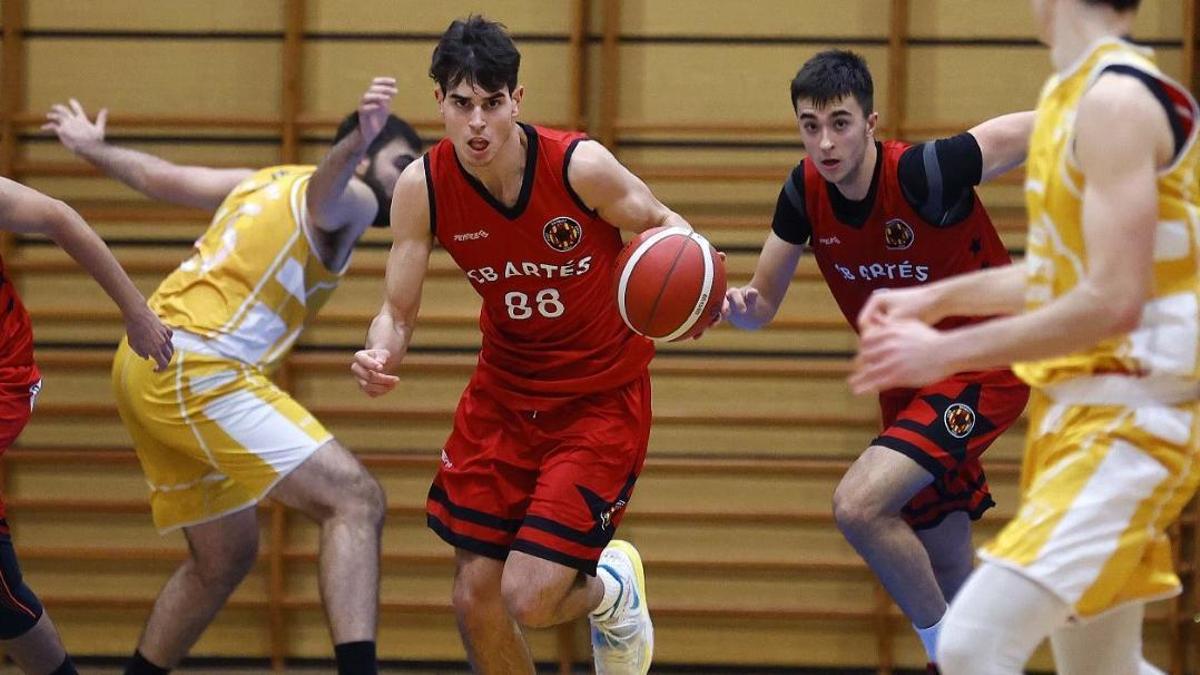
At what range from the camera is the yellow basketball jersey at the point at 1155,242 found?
7.93 feet

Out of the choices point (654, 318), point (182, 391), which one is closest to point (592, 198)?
point (654, 318)

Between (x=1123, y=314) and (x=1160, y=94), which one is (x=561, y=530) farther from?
(x=1160, y=94)

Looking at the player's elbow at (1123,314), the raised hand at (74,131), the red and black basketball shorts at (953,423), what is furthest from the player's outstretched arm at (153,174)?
the player's elbow at (1123,314)

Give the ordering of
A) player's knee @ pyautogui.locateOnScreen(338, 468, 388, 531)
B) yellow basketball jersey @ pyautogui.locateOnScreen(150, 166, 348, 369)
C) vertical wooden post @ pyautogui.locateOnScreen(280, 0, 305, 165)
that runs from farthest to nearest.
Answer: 1. vertical wooden post @ pyautogui.locateOnScreen(280, 0, 305, 165)
2. yellow basketball jersey @ pyautogui.locateOnScreen(150, 166, 348, 369)
3. player's knee @ pyautogui.locateOnScreen(338, 468, 388, 531)

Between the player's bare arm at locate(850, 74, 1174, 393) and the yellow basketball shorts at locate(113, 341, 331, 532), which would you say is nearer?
the player's bare arm at locate(850, 74, 1174, 393)

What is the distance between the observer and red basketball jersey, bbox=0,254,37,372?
157 inches

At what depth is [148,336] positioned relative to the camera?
3.96 meters

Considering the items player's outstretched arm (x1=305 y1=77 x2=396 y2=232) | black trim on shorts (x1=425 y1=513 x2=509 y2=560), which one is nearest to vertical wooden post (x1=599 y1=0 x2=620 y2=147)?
player's outstretched arm (x1=305 y1=77 x2=396 y2=232)

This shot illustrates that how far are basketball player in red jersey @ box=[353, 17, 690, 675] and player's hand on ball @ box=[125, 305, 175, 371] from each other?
2.04ft

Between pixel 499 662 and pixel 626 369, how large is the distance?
0.81 meters

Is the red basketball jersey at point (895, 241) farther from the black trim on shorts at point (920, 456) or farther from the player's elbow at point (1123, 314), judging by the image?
the player's elbow at point (1123, 314)

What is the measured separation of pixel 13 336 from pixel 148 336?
1.26ft

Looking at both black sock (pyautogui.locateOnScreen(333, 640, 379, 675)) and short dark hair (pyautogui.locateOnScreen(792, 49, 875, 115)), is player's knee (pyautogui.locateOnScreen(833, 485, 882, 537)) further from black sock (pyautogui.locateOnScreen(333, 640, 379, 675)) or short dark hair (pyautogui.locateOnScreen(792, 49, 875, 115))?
black sock (pyautogui.locateOnScreen(333, 640, 379, 675))

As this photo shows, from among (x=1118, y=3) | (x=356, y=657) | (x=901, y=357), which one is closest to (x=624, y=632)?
(x=356, y=657)
